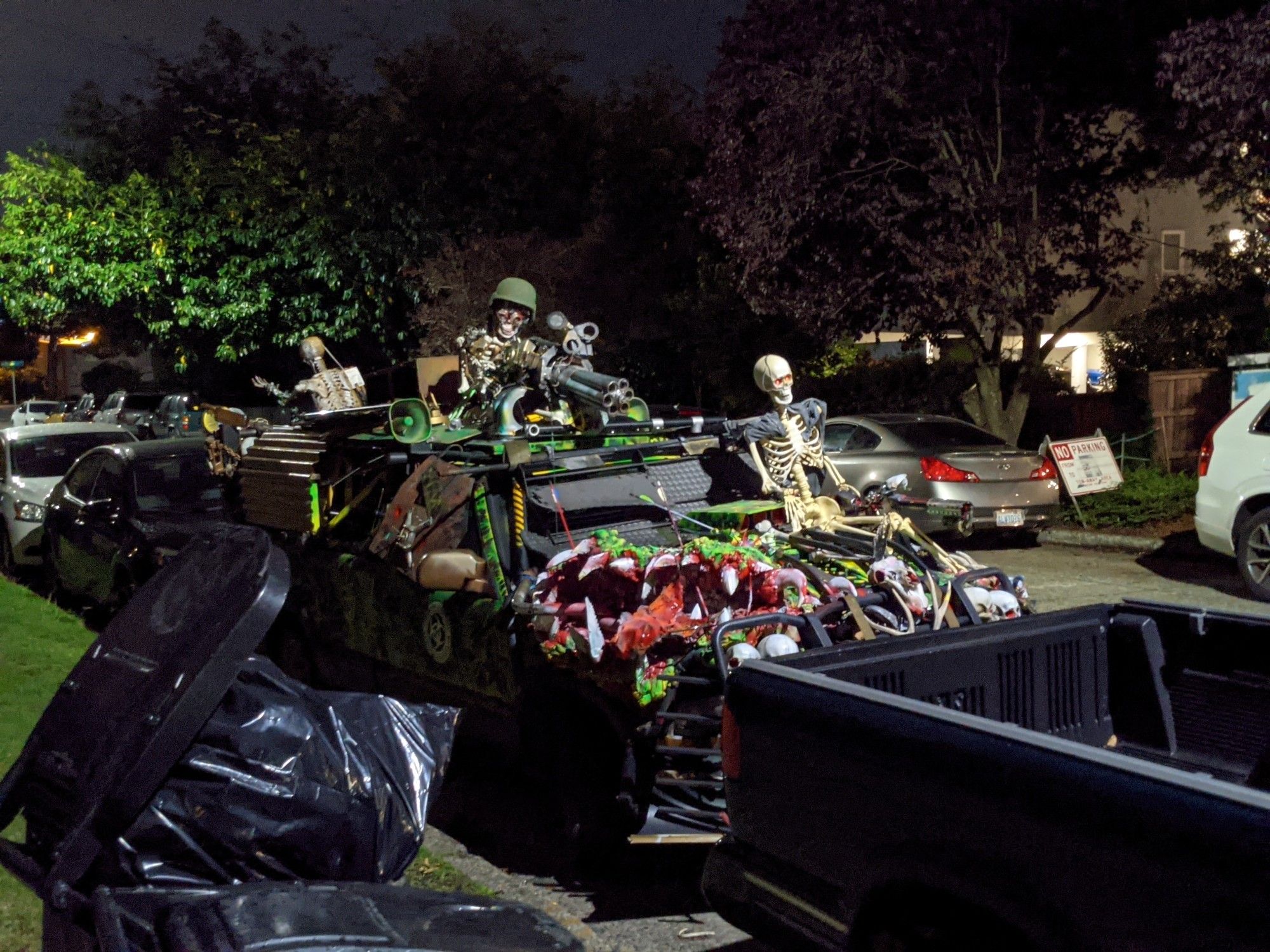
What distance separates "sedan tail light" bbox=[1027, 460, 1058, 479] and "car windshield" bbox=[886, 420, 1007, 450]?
1.56ft

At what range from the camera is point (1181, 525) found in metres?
13.6

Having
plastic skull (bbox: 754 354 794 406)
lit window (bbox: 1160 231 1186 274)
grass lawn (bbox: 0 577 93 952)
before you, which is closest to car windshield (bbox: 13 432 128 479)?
grass lawn (bbox: 0 577 93 952)

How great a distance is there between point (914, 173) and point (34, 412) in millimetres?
29594

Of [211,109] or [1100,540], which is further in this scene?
[211,109]

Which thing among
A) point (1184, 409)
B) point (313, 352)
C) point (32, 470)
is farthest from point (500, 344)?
point (1184, 409)

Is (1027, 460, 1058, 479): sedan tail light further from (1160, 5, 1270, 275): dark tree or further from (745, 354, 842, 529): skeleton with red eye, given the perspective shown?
(745, 354, 842, 529): skeleton with red eye

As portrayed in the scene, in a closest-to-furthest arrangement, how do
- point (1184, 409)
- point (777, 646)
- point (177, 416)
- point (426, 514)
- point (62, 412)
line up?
Result: point (777, 646) < point (426, 514) < point (1184, 409) < point (177, 416) < point (62, 412)

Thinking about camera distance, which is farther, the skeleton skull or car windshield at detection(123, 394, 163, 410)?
car windshield at detection(123, 394, 163, 410)

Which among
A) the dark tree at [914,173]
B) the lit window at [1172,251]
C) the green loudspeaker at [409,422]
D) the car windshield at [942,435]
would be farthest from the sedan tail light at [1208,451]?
the lit window at [1172,251]

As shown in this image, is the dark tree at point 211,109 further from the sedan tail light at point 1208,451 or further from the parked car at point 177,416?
the sedan tail light at point 1208,451

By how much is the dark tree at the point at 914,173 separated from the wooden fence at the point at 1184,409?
1.65 m

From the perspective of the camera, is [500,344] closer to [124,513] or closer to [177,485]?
[124,513]

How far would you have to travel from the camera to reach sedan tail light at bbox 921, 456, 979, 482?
496 inches

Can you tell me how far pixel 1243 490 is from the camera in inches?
408
